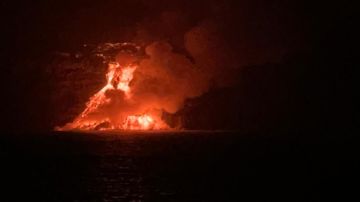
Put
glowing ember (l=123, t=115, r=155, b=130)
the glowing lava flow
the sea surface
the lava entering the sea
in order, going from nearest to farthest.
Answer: the sea surface
the lava entering the sea
the glowing lava flow
glowing ember (l=123, t=115, r=155, b=130)

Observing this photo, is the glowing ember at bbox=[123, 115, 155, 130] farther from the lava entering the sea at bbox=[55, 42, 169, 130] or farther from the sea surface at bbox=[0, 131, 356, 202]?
the sea surface at bbox=[0, 131, 356, 202]

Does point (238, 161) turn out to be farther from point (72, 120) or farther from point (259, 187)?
point (72, 120)

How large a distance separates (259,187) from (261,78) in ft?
214

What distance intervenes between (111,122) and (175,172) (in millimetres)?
54455

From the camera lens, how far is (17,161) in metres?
46.1

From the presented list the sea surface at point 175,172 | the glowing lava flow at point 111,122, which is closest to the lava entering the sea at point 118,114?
the glowing lava flow at point 111,122

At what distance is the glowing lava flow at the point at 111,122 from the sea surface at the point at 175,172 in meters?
30.4

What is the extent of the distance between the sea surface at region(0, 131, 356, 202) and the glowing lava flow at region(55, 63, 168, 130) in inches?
1197

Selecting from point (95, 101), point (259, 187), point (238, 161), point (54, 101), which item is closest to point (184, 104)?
point (95, 101)

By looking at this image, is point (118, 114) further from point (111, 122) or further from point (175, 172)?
point (175, 172)

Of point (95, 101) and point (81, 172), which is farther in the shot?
point (95, 101)

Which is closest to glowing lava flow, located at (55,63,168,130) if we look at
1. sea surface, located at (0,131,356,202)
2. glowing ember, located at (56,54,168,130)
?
glowing ember, located at (56,54,168,130)

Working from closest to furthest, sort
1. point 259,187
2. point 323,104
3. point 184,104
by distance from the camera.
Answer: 1. point 259,187
2. point 184,104
3. point 323,104

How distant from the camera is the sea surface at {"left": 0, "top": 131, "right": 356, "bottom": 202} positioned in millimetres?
32406
